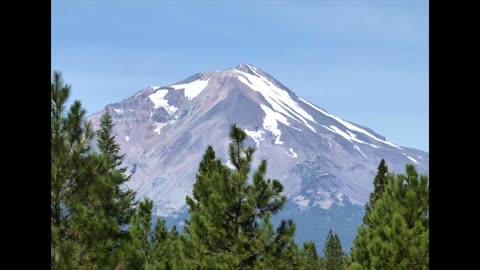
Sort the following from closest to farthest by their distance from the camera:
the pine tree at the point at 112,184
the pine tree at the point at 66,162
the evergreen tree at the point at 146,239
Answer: the pine tree at the point at 66,162, the pine tree at the point at 112,184, the evergreen tree at the point at 146,239

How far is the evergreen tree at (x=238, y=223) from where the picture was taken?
22.5 metres

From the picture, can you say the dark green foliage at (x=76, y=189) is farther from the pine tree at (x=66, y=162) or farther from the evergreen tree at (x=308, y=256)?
the evergreen tree at (x=308, y=256)

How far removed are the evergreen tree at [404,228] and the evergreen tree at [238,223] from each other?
9.94ft

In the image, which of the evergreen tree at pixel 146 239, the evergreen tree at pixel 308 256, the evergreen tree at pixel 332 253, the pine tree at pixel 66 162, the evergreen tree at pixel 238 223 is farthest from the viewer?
the evergreen tree at pixel 332 253

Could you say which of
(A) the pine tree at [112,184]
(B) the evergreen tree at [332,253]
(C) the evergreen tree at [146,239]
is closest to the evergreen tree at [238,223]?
(C) the evergreen tree at [146,239]

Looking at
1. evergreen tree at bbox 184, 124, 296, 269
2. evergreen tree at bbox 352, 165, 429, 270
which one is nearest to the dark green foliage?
evergreen tree at bbox 184, 124, 296, 269

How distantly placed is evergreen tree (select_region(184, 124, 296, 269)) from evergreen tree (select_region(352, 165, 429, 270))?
303 cm

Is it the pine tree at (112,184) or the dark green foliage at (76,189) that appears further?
the pine tree at (112,184)

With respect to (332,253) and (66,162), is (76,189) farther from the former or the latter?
(332,253)
